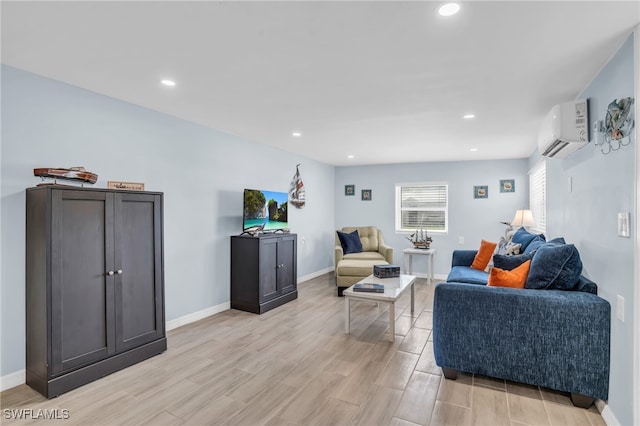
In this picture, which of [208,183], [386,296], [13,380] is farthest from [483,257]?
[13,380]

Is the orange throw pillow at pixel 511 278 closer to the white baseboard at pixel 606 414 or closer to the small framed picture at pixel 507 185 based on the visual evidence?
the white baseboard at pixel 606 414

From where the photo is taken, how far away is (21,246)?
2420 millimetres

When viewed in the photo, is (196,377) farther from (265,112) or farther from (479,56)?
(479,56)

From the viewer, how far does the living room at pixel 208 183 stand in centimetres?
195

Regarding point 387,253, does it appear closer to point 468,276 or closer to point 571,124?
point 468,276

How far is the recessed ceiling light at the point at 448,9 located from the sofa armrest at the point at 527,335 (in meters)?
1.82

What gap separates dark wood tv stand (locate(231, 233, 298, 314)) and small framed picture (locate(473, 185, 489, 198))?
3.80m

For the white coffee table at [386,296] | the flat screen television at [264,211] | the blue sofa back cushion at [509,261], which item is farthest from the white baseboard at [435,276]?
the blue sofa back cushion at [509,261]

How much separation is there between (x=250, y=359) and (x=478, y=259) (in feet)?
10.6

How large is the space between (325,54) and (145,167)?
86.5 inches

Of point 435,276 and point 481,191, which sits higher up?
point 481,191

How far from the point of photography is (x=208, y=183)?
4012 millimetres

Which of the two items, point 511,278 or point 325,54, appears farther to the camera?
point 511,278

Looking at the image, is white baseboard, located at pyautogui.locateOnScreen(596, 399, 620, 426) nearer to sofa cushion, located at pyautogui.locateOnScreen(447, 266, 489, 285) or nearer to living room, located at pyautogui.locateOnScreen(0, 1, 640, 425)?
living room, located at pyautogui.locateOnScreen(0, 1, 640, 425)
